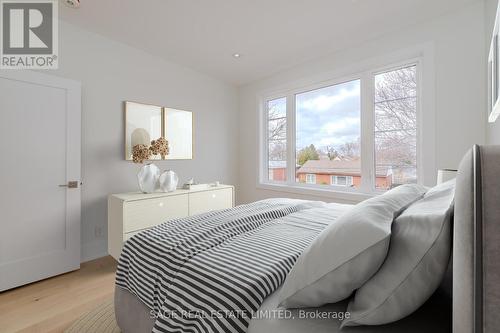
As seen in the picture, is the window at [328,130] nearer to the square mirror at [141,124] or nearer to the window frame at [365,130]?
the window frame at [365,130]

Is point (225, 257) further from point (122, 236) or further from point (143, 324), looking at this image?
point (122, 236)

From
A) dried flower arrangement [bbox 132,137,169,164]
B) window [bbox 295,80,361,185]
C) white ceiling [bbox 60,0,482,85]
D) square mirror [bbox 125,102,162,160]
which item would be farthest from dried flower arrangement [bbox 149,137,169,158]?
window [bbox 295,80,361,185]

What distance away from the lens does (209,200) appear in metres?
3.19

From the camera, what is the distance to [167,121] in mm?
3311

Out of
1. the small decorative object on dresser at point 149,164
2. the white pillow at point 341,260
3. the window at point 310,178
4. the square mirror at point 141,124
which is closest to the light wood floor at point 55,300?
the small decorative object on dresser at point 149,164

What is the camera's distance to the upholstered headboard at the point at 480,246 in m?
0.43

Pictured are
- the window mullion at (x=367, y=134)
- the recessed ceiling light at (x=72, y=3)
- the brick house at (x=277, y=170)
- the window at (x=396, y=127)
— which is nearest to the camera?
the recessed ceiling light at (x=72, y=3)

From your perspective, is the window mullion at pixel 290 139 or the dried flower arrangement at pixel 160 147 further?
the window mullion at pixel 290 139

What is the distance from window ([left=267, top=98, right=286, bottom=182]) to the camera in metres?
3.88

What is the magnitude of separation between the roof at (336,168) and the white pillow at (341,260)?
2255 mm

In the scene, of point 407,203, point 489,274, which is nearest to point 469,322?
point 489,274

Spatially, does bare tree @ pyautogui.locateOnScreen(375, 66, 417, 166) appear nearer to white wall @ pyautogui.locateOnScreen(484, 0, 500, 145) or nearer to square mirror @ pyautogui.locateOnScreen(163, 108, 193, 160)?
white wall @ pyautogui.locateOnScreen(484, 0, 500, 145)

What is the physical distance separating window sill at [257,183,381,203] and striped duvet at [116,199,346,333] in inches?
60.1

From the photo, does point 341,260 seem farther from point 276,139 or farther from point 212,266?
point 276,139
